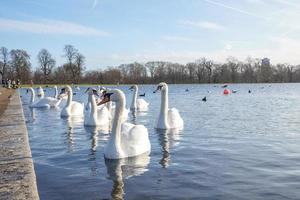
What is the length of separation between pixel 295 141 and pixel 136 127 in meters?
Result: 5.55

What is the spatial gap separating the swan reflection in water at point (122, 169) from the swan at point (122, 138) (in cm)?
16

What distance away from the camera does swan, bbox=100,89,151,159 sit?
1067 centimetres

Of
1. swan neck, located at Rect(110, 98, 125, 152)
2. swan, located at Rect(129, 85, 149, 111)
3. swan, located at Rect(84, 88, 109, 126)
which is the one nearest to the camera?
swan neck, located at Rect(110, 98, 125, 152)

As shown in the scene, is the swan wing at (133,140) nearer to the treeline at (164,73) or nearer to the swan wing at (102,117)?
the swan wing at (102,117)

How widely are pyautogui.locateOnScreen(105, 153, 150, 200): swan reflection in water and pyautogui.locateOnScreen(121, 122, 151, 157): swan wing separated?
158mm

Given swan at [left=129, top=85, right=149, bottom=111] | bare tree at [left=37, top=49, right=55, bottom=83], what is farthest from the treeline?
swan at [left=129, top=85, right=149, bottom=111]

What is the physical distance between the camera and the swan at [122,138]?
10672mm

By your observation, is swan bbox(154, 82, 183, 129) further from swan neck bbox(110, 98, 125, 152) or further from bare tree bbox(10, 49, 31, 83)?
bare tree bbox(10, 49, 31, 83)

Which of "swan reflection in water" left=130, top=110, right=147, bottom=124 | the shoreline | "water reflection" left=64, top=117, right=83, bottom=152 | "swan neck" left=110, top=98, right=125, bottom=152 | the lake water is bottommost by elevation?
the lake water

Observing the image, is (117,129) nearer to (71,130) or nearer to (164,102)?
(164,102)

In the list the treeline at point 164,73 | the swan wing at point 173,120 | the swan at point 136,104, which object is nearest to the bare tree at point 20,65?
the treeline at point 164,73

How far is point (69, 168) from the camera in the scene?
391 inches

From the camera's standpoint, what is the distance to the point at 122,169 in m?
9.77

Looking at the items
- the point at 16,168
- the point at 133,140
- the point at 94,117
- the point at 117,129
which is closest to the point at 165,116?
the point at 94,117
